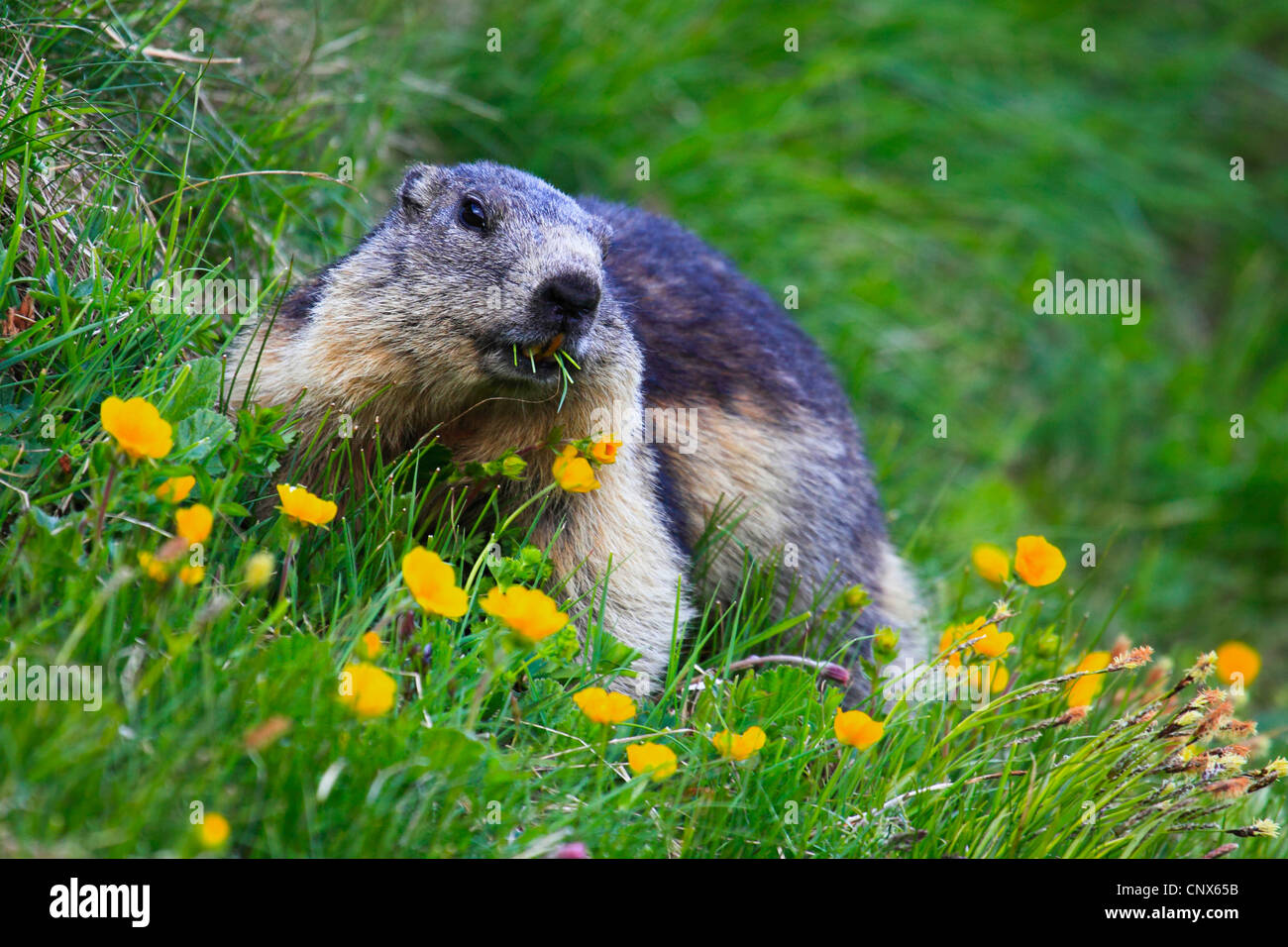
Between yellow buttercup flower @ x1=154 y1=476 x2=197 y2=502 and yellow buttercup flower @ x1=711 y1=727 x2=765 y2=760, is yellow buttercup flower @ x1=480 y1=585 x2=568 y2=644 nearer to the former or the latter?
yellow buttercup flower @ x1=711 y1=727 x2=765 y2=760

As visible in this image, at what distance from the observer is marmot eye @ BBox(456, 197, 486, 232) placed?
4066 millimetres

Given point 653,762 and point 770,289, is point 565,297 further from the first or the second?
point 770,289

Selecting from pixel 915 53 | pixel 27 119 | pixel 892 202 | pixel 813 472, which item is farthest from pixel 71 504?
pixel 915 53

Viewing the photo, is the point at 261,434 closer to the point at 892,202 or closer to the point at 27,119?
the point at 27,119

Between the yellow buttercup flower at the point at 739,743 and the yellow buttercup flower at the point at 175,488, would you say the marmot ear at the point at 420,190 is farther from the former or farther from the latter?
the yellow buttercup flower at the point at 739,743

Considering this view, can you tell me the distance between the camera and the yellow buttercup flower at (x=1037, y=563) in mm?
3791

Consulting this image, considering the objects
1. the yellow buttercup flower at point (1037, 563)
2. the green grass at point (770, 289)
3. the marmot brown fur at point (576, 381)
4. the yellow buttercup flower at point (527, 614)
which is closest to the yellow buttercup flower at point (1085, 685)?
the green grass at point (770, 289)

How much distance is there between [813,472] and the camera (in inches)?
195

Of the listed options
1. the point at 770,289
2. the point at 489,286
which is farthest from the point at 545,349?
the point at 770,289

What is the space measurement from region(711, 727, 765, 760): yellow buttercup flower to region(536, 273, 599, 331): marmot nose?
129cm

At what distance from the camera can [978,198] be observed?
896 centimetres

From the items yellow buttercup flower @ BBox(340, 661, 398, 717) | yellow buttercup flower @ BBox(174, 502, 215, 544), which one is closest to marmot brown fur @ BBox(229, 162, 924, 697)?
yellow buttercup flower @ BBox(174, 502, 215, 544)
